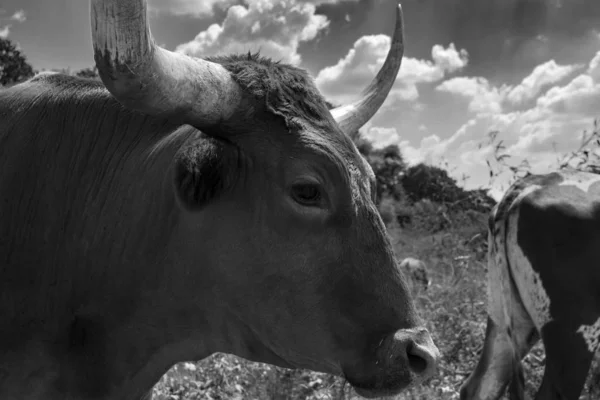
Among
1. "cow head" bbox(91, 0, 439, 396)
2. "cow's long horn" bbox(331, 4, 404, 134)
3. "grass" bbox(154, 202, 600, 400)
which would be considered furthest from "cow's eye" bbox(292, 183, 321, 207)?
"grass" bbox(154, 202, 600, 400)

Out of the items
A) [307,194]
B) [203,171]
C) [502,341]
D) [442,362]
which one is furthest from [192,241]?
[442,362]

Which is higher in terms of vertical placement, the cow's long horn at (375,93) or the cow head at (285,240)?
the cow's long horn at (375,93)

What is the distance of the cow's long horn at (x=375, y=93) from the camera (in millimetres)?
3609

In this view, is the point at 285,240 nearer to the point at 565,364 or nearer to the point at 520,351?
the point at 565,364

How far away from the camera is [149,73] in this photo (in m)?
2.36

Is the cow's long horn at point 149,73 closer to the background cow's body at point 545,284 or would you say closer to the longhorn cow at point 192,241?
the longhorn cow at point 192,241

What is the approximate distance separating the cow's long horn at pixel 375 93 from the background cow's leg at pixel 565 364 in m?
3.13

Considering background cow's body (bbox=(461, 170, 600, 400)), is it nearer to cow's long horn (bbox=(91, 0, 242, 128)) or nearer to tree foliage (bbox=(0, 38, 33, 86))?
cow's long horn (bbox=(91, 0, 242, 128))

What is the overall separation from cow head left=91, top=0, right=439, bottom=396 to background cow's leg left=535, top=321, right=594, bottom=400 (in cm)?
351

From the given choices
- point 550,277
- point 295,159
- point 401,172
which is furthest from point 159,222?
point 401,172

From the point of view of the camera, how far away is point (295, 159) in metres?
2.78

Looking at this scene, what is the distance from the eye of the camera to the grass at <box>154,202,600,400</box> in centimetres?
620

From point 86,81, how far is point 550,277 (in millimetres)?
4281

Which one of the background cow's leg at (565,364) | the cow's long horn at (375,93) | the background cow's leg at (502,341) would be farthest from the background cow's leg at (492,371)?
the cow's long horn at (375,93)
